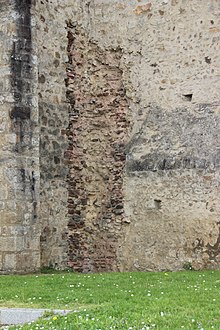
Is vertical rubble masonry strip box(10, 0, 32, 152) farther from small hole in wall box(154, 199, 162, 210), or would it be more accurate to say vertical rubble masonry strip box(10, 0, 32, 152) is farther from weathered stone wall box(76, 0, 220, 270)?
small hole in wall box(154, 199, 162, 210)

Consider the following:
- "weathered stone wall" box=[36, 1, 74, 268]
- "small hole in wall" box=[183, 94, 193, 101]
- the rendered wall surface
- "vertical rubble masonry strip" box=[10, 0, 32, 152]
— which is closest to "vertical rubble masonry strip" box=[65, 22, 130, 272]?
the rendered wall surface

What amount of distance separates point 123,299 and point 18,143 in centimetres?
A: 454

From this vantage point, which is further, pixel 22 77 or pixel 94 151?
pixel 94 151

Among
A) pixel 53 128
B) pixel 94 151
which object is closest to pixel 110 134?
pixel 94 151

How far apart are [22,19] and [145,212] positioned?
3953mm

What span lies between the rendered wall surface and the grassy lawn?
51.6 inches

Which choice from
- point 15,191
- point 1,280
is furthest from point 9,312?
point 15,191

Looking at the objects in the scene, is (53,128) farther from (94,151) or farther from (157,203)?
(157,203)

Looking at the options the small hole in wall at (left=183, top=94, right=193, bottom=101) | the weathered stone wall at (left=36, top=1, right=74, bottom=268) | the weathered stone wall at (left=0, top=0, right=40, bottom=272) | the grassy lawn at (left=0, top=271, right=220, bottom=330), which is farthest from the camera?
the small hole in wall at (left=183, top=94, right=193, bottom=101)

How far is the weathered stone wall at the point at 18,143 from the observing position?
11828 millimetres

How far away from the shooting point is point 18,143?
39.2 feet

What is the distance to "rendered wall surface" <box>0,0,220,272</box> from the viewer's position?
12.1m

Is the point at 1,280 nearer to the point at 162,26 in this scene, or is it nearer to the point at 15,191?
the point at 15,191

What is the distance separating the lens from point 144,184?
43.0ft
